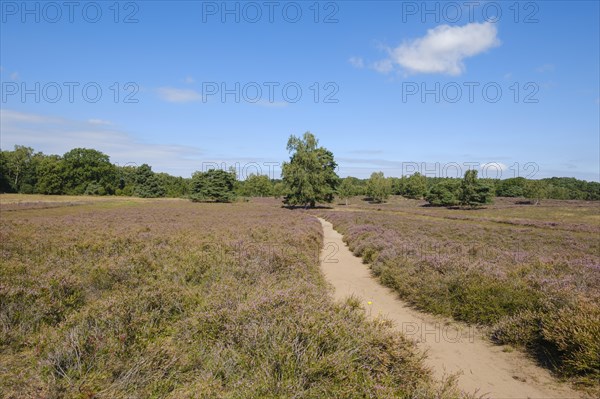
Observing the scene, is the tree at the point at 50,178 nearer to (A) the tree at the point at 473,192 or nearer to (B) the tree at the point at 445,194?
(B) the tree at the point at 445,194

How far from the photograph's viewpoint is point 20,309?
5.45 m

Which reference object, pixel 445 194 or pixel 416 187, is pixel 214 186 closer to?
pixel 445 194

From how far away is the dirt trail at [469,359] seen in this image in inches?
199

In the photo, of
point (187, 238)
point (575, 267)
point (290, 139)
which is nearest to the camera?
point (575, 267)

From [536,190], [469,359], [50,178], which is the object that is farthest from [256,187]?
[469,359]

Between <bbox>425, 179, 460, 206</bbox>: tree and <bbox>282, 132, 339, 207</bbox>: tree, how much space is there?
39.0 metres

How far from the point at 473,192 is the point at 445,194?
1133 cm

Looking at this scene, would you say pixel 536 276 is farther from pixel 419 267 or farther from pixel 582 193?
pixel 582 193

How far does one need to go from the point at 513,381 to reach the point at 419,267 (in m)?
A: 5.65

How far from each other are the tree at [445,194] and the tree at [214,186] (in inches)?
2172

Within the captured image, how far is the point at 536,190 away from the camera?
80812 millimetres

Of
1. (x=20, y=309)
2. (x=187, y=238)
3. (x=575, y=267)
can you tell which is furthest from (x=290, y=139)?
(x=20, y=309)

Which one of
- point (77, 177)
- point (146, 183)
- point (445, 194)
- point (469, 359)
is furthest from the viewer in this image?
point (146, 183)

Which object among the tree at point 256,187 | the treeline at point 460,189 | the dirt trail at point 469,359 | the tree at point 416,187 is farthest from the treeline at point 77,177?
the dirt trail at point 469,359
